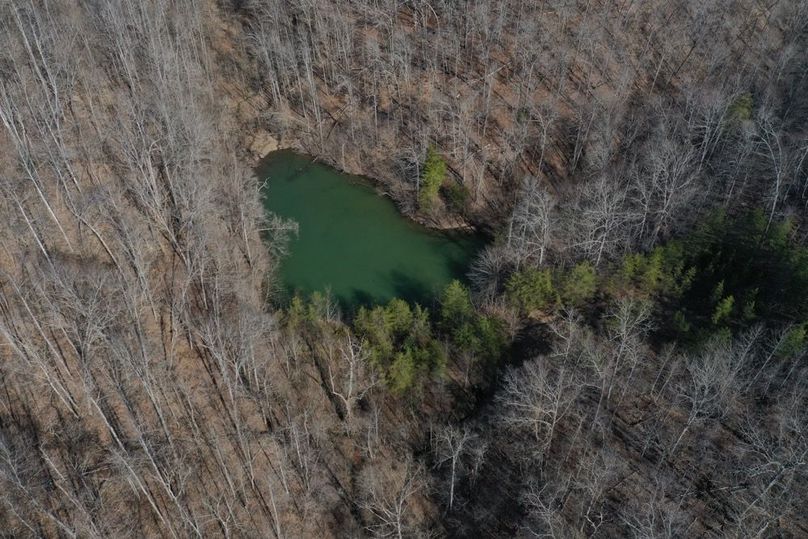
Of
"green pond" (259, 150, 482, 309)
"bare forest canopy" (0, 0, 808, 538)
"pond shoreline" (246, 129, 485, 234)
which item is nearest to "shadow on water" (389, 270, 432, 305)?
"green pond" (259, 150, 482, 309)

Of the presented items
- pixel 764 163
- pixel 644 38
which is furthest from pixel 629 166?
pixel 644 38

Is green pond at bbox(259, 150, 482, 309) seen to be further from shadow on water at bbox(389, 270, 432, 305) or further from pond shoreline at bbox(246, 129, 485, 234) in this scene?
pond shoreline at bbox(246, 129, 485, 234)

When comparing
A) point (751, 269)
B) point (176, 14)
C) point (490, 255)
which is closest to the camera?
point (751, 269)

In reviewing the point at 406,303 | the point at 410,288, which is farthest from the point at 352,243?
the point at 406,303

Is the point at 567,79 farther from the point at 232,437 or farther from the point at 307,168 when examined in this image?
the point at 232,437

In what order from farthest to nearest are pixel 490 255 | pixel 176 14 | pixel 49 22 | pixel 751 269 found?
1. pixel 176 14
2. pixel 49 22
3. pixel 490 255
4. pixel 751 269

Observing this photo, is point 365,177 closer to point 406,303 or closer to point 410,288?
point 410,288

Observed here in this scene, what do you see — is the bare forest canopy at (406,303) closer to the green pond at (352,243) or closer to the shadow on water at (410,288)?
Result: the green pond at (352,243)
